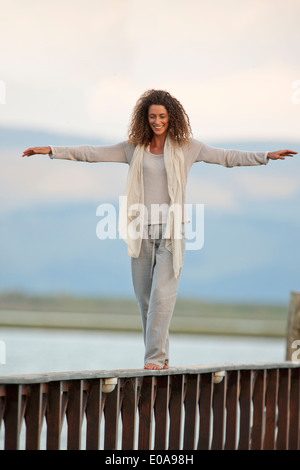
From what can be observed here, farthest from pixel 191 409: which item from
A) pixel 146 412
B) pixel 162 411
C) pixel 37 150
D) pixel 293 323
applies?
pixel 293 323

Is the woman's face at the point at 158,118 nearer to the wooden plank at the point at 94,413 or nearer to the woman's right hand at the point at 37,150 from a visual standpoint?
the woman's right hand at the point at 37,150

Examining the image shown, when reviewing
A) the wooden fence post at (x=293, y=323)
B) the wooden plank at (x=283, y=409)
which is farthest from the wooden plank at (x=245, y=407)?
the wooden fence post at (x=293, y=323)

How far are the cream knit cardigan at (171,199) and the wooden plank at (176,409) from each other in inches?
24.5

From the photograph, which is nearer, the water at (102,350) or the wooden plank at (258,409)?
Answer: the wooden plank at (258,409)

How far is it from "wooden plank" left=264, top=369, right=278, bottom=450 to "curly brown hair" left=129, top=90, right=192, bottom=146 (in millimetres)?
1922

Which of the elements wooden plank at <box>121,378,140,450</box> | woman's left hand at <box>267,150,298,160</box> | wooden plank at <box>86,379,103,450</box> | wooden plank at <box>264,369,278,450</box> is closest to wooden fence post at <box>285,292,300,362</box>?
wooden plank at <box>264,369,278,450</box>

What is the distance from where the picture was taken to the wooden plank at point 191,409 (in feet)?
18.0

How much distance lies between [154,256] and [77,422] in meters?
1.02

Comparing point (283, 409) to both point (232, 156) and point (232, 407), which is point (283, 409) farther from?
point (232, 156)

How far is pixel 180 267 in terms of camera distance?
522 cm

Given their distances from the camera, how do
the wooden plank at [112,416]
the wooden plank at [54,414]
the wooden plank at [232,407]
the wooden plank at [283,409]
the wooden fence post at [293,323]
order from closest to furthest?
the wooden plank at [54,414], the wooden plank at [112,416], the wooden plank at [232,407], the wooden plank at [283,409], the wooden fence post at [293,323]
